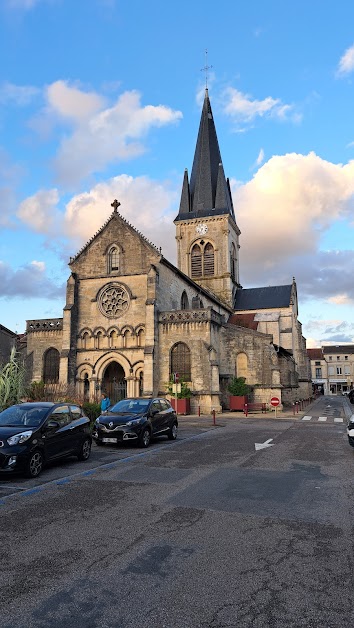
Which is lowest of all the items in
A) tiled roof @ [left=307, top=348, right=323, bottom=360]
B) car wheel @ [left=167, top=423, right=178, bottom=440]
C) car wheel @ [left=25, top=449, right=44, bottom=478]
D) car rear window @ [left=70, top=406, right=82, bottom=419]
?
car wheel @ [left=167, top=423, right=178, bottom=440]

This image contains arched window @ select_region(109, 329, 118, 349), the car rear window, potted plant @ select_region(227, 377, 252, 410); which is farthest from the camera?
arched window @ select_region(109, 329, 118, 349)

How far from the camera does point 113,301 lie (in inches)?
1272

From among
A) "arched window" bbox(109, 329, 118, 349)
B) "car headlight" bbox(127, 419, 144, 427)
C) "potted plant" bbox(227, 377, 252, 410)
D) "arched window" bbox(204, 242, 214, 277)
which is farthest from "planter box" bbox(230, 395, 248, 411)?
"arched window" bbox(204, 242, 214, 277)

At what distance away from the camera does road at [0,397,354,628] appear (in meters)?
3.51

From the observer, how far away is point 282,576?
416 centimetres

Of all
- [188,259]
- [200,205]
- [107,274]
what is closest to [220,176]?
[200,205]

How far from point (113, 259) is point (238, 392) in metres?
12.9

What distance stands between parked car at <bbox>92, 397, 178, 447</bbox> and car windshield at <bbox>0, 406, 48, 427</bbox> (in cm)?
327

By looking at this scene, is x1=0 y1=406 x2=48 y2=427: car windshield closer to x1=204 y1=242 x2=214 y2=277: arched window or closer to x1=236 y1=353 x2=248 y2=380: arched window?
x1=236 y1=353 x2=248 y2=380: arched window

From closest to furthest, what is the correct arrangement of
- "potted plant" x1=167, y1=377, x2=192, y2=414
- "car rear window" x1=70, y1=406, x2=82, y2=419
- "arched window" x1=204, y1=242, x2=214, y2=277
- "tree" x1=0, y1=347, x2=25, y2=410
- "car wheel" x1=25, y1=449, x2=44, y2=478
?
"car wheel" x1=25, y1=449, x2=44, y2=478 → "car rear window" x1=70, y1=406, x2=82, y2=419 → "tree" x1=0, y1=347, x2=25, y2=410 → "potted plant" x1=167, y1=377, x2=192, y2=414 → "arched window" x1=204, y1=242, x2=214, y2=277

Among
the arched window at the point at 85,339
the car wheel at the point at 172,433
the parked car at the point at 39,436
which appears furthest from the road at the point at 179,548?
the arched window at the point at 85,339

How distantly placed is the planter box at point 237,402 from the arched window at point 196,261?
83.6ft

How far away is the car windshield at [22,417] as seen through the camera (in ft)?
31.7

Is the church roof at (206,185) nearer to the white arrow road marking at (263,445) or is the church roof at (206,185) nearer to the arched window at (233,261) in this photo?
the arched window at (233,261)
